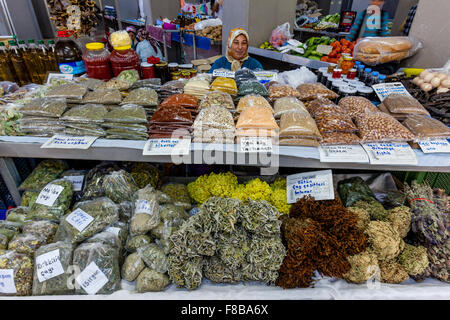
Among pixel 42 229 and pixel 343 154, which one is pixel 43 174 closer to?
pixel 42 229

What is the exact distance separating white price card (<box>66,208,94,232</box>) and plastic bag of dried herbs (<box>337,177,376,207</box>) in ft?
4.21

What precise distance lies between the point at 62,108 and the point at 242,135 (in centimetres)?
87

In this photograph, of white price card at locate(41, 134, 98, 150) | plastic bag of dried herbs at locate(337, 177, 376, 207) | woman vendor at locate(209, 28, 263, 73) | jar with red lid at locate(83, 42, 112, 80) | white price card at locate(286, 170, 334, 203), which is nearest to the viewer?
white price card at locate(41, 134, 98, 150)

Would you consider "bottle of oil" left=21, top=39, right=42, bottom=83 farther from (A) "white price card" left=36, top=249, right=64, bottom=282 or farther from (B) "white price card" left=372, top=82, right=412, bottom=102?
(B) "white price card" left=372, top=82, right=412, bottom=102

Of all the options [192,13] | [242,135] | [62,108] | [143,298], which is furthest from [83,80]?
[192,13]

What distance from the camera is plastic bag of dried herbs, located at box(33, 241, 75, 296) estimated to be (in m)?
0.98

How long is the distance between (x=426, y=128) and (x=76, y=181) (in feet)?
5.88

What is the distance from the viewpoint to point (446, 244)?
1.10m

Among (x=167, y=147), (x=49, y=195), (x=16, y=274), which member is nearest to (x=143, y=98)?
(x=167, y=147)

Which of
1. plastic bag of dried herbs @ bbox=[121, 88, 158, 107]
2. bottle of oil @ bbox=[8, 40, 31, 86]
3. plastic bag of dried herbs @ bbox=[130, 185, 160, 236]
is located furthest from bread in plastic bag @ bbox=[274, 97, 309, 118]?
bottle of oil @ bbox=[8, 40, 31, 86]

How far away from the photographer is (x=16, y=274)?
98 cm

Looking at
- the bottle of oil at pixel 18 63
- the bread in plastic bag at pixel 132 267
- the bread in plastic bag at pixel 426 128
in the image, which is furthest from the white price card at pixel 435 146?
the bottle of oil at pixel 18 63

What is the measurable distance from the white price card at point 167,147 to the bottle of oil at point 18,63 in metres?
1.59

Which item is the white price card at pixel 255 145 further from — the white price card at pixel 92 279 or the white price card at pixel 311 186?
the white price card at pixel 92 279
